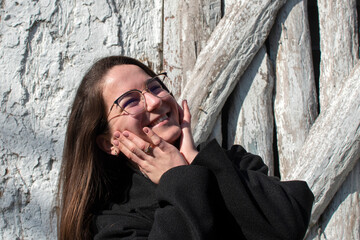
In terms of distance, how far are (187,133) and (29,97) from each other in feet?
2.65

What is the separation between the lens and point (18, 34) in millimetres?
2027

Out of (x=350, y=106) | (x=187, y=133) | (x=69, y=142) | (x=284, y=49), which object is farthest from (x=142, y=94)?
(x=350, y=106)

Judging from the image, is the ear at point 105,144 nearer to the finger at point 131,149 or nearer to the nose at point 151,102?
the finger at point 131,149

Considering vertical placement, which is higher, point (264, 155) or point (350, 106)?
point (350, 106)

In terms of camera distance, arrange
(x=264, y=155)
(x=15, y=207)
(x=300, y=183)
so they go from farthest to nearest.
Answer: (x=264, y=155)
(x=15, y=207)
(x=300, y=183)

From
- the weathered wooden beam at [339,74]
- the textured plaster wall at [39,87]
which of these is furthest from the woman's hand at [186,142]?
the weathered wooden beam at [339,74]

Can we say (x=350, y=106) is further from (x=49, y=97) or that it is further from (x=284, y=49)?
(x=49, y=97)

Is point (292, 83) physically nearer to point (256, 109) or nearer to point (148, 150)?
point (256, 109)

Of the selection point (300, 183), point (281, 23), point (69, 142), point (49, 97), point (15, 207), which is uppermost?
point (281, 23)

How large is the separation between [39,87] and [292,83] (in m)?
1.26

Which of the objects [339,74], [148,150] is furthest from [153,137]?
[339,74]

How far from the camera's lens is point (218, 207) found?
1.57 m

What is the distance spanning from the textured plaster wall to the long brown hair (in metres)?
0.20

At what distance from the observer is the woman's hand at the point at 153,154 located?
1622 millimetres
